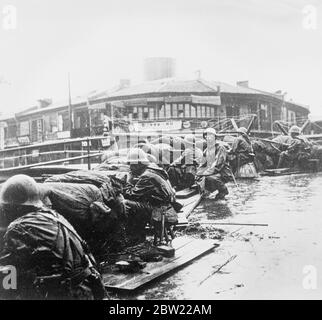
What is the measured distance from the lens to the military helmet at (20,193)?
130 inches

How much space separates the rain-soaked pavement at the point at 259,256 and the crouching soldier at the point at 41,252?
0.85 metres

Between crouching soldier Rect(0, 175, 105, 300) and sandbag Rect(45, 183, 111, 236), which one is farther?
sandbag Rect(45, 183, 111, 236)

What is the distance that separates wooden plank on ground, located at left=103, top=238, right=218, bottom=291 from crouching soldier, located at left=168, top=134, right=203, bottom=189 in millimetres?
3781

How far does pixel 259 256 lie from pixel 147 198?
5.30 ft

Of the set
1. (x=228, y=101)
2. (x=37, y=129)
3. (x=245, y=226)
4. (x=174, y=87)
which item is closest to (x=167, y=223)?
(x=245, y=226)

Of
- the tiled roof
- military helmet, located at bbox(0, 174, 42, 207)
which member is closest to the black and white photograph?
military helmet, located at bbox(0, 174, 42, 207)

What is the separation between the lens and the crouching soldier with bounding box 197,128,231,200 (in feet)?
28.9

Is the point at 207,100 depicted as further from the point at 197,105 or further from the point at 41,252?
the point at 41,252

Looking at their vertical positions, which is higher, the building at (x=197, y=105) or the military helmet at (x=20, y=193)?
the building at (x=197, y=105)

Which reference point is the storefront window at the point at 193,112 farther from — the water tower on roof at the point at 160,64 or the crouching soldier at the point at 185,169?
the water tower on roof at the point at 160,64

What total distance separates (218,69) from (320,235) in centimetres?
288

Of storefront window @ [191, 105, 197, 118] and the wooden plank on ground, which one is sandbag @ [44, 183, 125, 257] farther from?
storefront window @ [191, 105, 197, 118]

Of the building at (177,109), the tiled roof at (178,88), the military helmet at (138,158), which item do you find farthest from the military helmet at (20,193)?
the tiled roof at (178,88)

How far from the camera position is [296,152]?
1236 centimetres
